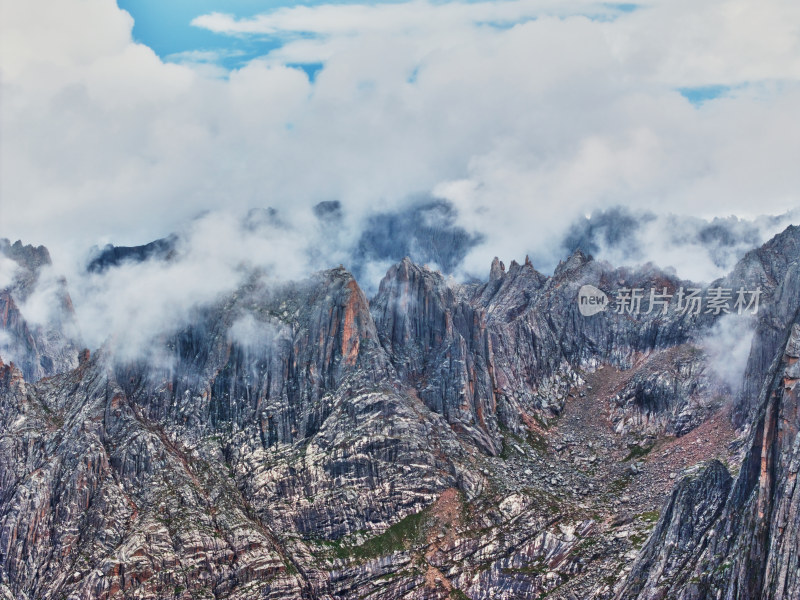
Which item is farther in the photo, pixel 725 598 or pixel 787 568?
pixel 725 598

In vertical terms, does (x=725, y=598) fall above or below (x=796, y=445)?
below

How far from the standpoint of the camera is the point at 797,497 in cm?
18900

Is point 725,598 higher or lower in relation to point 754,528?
lower

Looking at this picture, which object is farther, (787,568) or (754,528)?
(754,528)

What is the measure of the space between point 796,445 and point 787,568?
2488 cm

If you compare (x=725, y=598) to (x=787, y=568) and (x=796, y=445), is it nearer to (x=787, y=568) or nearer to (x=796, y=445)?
(x=787, y=568)

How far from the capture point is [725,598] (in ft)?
652

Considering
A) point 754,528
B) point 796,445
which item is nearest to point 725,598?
point 754,528

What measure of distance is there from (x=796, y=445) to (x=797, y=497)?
35.7 ft

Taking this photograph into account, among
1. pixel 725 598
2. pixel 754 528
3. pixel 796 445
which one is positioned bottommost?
pixel 725 598

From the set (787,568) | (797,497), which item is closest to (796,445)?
(797,497)

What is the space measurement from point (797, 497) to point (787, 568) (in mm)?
14083

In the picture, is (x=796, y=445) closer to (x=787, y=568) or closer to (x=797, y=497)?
(x=797, y=497)

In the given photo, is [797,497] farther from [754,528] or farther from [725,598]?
[725,598]
